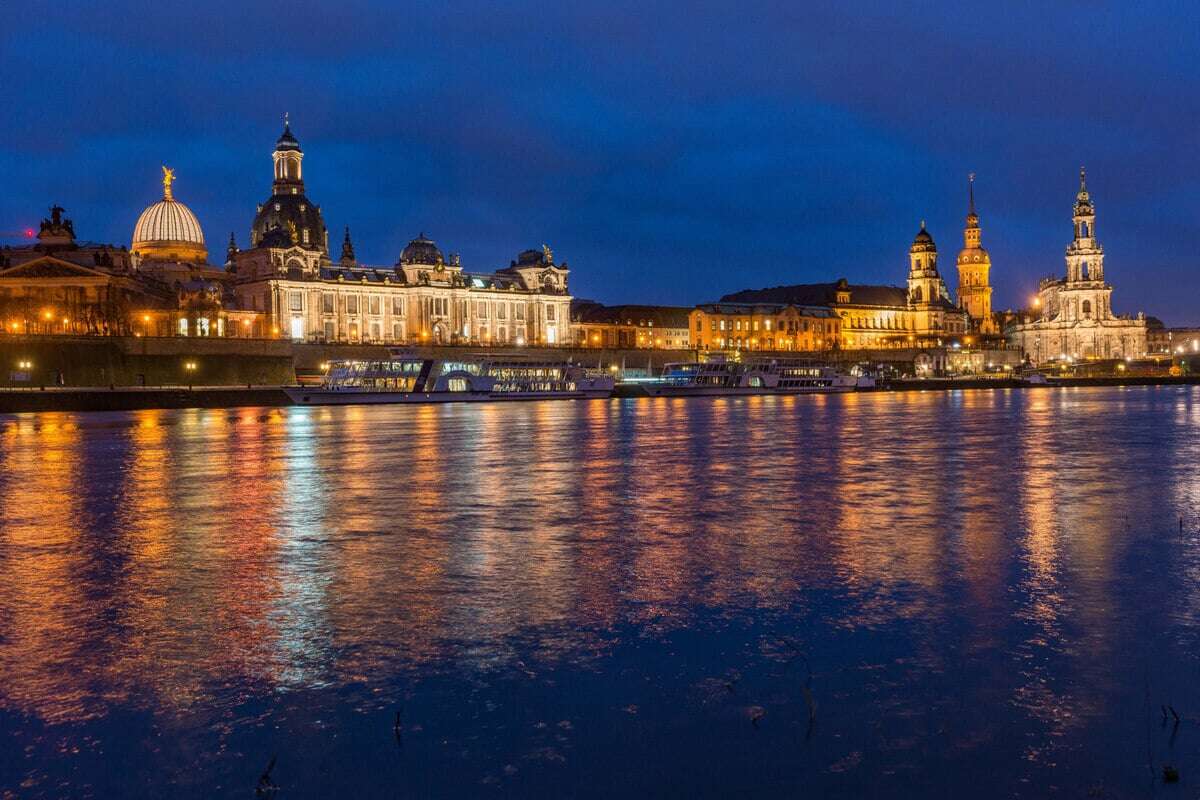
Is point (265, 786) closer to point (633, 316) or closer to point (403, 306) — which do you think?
point (403, 306)

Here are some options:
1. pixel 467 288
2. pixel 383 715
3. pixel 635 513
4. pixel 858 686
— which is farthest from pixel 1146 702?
pixel 467 288

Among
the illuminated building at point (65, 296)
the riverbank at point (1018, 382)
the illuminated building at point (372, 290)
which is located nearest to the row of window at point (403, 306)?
the illuminated building at point (372, 290)

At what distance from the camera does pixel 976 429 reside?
139 ft

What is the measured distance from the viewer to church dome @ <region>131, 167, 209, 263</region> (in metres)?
130

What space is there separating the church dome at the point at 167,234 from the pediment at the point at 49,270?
28.7m

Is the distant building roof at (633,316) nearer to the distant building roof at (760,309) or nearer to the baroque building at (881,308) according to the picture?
the distant building roof at (760,309)

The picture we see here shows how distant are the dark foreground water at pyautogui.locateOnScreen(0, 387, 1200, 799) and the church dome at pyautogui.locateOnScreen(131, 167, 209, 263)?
Result: 119 meters

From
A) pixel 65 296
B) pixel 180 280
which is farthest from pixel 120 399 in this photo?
pixel 180 280

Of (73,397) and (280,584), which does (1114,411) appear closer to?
(280,584)

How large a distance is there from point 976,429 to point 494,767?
3936cm

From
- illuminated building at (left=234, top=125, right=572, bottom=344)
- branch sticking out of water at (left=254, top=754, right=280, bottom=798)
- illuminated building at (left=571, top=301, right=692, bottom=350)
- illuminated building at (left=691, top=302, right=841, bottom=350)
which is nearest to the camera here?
branch sticking out of water at (left=254, top=754, right=280, bottom=798)

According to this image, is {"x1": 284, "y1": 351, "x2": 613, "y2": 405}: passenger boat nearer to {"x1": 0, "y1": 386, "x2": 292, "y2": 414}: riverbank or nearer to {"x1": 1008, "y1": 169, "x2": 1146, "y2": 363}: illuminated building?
{"x1": 0, "y1": 386, "x2": 292, "y2": 414}: riverbank

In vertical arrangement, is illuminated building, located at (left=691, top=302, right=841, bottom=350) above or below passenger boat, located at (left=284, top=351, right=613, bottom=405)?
above

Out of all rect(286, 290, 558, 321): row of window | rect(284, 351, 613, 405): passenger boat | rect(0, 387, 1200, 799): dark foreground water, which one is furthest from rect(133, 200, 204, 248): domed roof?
rect(0, 387, 1200, 799): dark foreground water
